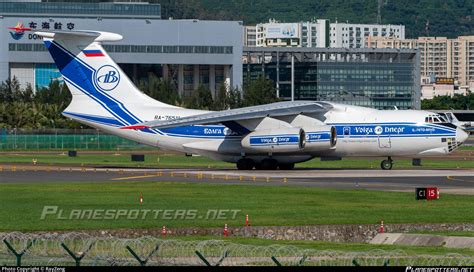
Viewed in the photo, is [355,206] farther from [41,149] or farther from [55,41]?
[41,149]

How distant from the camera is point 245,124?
7456 centimetres

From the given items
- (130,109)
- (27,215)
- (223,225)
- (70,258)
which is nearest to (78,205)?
(27,215)

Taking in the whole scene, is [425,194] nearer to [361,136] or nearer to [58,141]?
[361,136]

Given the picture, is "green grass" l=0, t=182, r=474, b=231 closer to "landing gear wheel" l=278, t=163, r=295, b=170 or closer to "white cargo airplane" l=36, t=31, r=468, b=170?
"white cargo airplane" l=36, t=31, r=468, b=170

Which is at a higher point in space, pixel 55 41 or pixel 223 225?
pixel 55 41

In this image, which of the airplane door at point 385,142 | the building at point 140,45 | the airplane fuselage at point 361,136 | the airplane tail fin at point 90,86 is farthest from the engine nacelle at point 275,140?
the building at point 140,45

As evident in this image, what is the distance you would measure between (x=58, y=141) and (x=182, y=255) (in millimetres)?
93481

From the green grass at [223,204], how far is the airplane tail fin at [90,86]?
15251mm

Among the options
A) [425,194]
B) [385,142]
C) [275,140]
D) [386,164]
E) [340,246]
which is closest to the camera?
[340,246]

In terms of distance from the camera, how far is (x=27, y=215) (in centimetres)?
4491

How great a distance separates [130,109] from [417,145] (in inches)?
712

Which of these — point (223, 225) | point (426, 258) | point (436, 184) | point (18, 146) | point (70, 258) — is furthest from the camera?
point (18, 146)

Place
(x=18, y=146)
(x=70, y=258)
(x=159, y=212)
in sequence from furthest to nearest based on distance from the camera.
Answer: (x=18, y=146)
(x=159, y=212)
(x=70, y=258)

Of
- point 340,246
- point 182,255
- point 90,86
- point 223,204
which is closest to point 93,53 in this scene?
point 90,86
